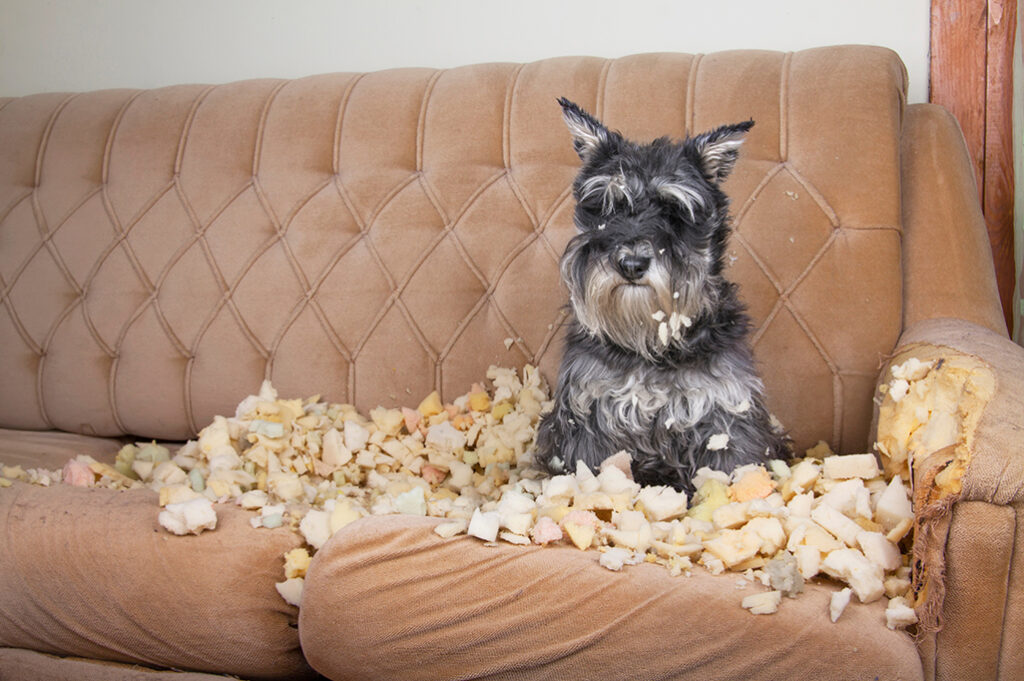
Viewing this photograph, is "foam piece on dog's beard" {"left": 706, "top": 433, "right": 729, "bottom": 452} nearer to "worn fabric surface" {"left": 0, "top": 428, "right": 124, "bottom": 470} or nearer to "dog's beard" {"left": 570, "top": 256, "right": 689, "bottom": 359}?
"dog's beard" {"left": 570, "top": 256, "right": 689, "bottom": 359}

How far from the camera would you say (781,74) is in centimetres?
238

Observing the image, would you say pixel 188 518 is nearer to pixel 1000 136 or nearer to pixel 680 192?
pixel 680 192

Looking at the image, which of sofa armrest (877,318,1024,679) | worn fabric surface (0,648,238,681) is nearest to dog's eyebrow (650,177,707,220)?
sofa armrest (877,318,1024,679)

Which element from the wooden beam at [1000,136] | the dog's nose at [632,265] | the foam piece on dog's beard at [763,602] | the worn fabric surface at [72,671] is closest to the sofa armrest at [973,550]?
the foam piece on dog's beard at [763,602]

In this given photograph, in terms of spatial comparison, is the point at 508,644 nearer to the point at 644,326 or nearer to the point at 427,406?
the point at 644,326

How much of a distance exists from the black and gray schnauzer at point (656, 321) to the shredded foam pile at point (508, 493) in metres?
0.08

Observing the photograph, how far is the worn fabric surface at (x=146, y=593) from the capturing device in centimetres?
161

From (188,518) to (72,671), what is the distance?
0.35m

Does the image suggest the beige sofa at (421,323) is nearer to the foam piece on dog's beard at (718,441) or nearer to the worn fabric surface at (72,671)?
the worn fabric surface at (72,671)

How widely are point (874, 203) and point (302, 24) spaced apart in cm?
208

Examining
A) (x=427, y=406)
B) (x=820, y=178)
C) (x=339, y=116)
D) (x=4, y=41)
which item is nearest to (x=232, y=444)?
(x=427, y=406)

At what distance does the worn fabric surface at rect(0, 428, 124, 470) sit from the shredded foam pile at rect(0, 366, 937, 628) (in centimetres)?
9

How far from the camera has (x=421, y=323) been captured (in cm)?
250

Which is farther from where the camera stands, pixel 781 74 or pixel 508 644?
pixel 781 74
